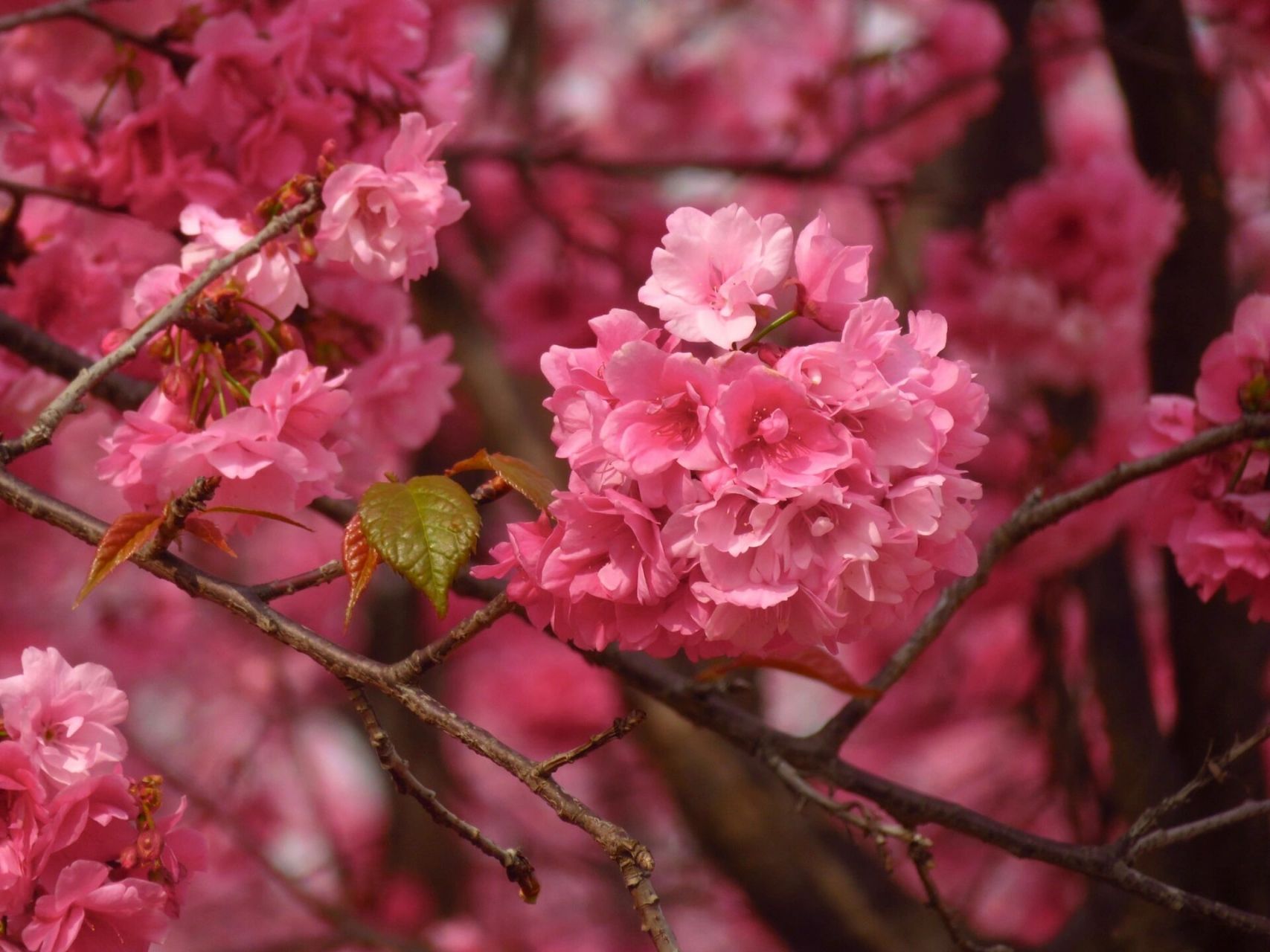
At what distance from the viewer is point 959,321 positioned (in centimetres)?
266

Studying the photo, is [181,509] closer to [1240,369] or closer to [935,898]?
[935,898]

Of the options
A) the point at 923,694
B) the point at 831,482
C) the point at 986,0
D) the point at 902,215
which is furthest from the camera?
the point at 923,694

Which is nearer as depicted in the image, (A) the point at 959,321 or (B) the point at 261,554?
(A) the point at 959,321

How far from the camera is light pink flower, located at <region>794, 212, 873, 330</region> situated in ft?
3.27

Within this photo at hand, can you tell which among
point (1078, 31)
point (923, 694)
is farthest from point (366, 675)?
point (923, 694)

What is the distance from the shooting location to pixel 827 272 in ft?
3.28

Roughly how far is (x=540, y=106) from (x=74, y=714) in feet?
14.0

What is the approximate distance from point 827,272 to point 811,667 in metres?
0.41

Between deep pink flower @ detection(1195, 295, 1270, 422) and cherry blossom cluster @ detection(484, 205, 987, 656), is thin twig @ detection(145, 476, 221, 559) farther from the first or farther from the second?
deep pink flower @ detection(1195, 295, 1270, 422)

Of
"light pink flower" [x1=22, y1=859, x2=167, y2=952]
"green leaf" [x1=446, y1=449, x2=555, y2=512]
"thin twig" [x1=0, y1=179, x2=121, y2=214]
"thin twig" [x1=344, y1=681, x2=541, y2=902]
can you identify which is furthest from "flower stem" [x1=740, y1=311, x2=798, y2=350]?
"thin twig" [x1=0, y1=179, x2=121, y2=214]

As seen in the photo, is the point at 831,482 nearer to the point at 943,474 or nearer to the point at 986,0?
the point at 943,474

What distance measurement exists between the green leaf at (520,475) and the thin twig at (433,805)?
21 centimetres

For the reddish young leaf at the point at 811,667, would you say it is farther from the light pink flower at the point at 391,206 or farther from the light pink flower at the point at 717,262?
the light pink flower at the point at 391,206

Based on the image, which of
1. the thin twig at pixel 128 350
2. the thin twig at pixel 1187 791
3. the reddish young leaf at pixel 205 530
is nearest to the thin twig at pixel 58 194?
the thin twig at pixel 128 350
